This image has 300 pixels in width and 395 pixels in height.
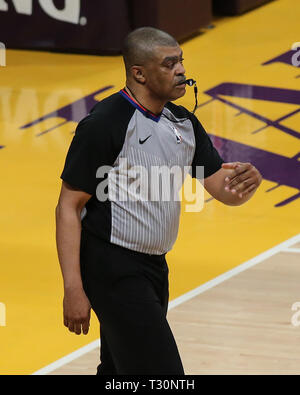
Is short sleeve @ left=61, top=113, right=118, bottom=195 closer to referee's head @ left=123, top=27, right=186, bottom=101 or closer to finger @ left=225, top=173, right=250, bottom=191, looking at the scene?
referee's head @ left=123, top=27, right=186, bottom=101

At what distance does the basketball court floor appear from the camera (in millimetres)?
5531

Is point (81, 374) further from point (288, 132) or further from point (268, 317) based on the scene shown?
point (288, 132)

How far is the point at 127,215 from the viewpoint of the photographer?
3.93 meters

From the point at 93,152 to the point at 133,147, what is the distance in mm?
160

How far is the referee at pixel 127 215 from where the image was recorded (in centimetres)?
385

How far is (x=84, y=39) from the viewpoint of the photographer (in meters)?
10.7

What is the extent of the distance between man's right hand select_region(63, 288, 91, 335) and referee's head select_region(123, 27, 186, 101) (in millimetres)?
800

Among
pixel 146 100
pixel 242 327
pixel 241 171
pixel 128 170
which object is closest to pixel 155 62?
pixel 146 100

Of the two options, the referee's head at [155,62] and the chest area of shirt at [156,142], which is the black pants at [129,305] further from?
the referee's head at [155,62]

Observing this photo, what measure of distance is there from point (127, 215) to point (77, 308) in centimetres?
39

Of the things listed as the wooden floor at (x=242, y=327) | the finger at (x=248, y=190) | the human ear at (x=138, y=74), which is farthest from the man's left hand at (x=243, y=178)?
the wooden floor at (x=242, y=327)

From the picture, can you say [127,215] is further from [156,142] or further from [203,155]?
[203,155]

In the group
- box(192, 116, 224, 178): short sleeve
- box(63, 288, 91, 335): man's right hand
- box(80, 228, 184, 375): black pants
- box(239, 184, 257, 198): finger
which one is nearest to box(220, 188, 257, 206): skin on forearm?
box(239, 184, 257, 198): finger
